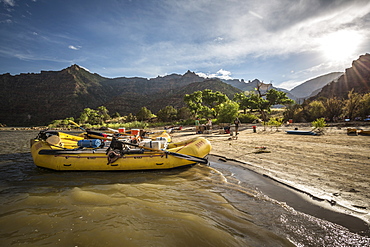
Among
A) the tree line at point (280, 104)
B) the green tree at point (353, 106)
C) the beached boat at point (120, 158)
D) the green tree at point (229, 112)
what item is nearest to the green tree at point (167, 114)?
the tree line at point (280, 104)

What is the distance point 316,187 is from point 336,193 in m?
0.45

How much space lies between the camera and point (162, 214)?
12.4 ft

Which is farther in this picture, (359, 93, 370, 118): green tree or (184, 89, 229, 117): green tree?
(184, 89, 229, 117): green tree

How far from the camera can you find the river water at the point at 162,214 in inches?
→ 114

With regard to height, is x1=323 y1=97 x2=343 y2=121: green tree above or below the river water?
above

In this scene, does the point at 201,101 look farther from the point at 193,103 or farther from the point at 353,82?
the point at 353,82

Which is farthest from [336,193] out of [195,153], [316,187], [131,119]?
[131,119]

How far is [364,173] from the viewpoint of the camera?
496 centimetres

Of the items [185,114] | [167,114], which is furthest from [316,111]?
[167,114]

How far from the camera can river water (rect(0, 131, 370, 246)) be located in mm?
2908

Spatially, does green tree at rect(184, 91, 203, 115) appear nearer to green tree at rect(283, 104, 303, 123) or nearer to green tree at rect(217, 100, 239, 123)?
green tree at rect(217, 100, 239, 123)

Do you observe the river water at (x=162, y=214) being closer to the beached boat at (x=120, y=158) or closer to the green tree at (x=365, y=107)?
the beached boat at (x=120, y=158)

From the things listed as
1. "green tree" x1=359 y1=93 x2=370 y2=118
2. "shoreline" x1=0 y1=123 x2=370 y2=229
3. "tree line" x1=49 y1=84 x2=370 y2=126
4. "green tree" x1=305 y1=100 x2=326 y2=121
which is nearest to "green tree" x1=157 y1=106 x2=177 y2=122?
"tree line" x1=49 y1=84 x2=370 y2=126

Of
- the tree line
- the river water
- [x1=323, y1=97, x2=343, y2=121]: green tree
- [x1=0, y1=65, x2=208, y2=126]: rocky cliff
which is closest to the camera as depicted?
the river water
